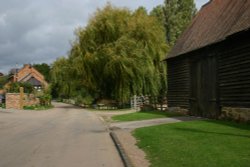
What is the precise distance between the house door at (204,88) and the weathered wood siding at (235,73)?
0.86 metres

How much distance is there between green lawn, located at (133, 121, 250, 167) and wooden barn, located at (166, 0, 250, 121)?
4311mm

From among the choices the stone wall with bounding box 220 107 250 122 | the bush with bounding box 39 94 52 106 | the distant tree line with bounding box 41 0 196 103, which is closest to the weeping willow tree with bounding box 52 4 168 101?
the distant tree line with bounding box 41 0 196 103

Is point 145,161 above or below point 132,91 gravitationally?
below

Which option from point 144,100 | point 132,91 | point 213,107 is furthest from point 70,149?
point 132,91

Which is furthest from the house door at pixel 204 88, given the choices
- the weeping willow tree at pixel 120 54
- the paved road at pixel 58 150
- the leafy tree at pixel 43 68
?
the leafy tree at pixel 43 68

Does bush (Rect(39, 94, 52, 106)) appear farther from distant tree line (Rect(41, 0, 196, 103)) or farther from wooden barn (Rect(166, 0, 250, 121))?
wooden barn (Rect(166, 0, 250, 121))

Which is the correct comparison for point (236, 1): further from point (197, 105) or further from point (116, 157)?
point (116, 157)

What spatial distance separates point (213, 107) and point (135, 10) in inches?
1056

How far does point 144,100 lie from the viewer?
41.4 metres

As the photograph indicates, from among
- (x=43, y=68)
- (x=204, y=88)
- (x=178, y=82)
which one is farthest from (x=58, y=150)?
(x=43, y=68)

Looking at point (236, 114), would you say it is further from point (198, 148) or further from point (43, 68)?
point (43, 68)

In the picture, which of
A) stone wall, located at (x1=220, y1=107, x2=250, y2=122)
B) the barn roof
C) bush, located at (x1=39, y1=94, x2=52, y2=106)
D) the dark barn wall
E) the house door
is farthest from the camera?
bush, located at (x1=39, y1=94, x2=52, y2=106)

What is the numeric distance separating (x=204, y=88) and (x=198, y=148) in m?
12.5

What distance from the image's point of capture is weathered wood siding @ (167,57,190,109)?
87.2 feet
